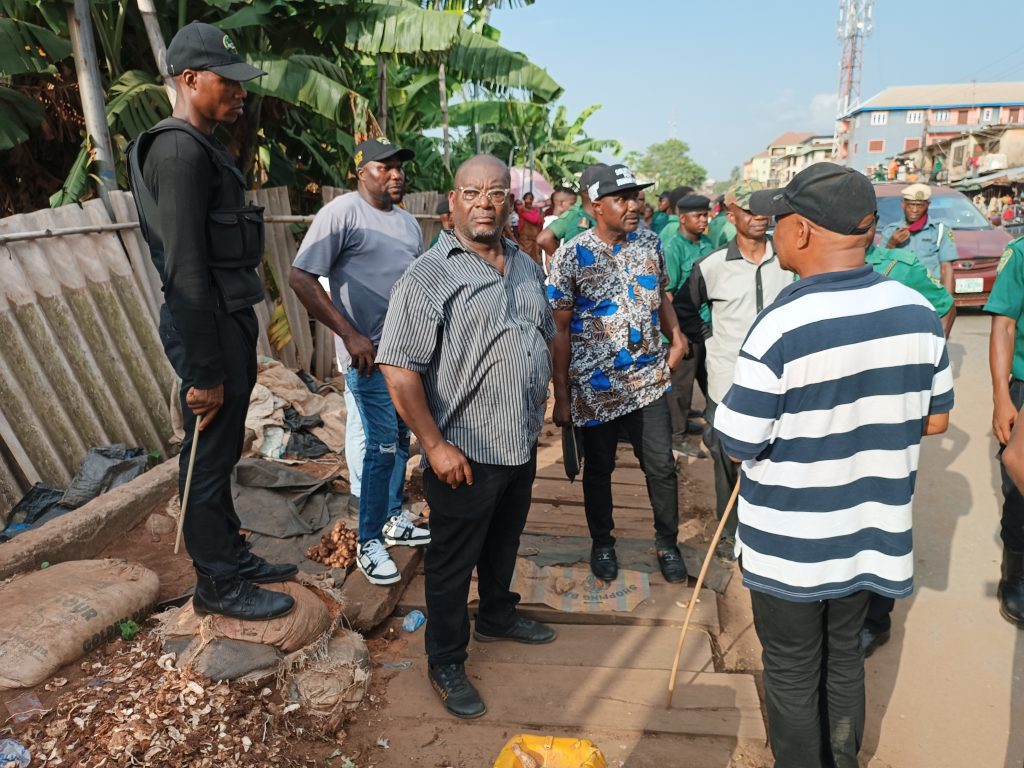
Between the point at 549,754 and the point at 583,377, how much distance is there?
6.12 feet

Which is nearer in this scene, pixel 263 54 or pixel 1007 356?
pixel 1007 356

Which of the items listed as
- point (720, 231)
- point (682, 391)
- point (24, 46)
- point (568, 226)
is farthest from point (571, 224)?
point (24, 46)

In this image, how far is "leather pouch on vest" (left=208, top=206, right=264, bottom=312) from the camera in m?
2.35

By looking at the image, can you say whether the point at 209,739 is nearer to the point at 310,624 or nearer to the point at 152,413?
the point at 310,624

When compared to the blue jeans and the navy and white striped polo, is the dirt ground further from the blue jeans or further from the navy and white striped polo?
the navy and white striped polo

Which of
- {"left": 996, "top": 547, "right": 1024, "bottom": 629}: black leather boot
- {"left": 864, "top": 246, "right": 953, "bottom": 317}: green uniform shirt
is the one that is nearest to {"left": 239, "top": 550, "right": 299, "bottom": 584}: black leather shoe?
{"left": 996, "top": 547, "right": 1024, "bottom": 629}: black leather boot

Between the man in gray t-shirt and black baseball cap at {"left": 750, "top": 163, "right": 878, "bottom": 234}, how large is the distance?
6.57 feet

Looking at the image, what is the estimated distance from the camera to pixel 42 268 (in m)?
4.18

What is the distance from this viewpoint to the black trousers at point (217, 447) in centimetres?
242

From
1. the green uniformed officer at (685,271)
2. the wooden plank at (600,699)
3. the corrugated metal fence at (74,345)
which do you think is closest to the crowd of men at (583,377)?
the wooden plank at (600,699)

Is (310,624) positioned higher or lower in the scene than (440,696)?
higher

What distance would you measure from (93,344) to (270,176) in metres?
5.39

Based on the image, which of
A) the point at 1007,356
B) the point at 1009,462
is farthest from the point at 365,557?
the point at 1007,356

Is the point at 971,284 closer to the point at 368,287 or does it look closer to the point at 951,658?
the point at 951,658
